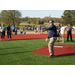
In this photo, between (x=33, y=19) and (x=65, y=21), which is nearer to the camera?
(x=65, y=21)

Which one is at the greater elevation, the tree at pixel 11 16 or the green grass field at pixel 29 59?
the tree at pixel 11 16

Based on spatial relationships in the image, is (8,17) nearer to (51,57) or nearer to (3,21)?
(3,21)

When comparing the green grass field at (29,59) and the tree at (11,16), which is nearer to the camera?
the green grass field at (29,59)

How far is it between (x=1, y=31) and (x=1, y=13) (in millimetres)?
49475

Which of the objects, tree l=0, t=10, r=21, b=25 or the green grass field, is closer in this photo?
the green grass field

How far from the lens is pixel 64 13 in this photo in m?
65.7

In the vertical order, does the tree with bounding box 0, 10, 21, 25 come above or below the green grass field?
above

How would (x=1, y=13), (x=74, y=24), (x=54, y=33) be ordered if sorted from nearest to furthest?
(x=54, y=33) < (x=74, y=24) < (x=1, y=13)

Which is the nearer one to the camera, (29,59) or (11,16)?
(29,59)

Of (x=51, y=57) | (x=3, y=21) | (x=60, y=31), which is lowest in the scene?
(x=51, y=57)

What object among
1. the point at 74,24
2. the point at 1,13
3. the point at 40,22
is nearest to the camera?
the point at 74,24

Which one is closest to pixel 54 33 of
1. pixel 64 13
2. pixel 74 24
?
pixel 74 24

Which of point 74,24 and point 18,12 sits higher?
point 18,12

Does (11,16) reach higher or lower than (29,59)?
higher
